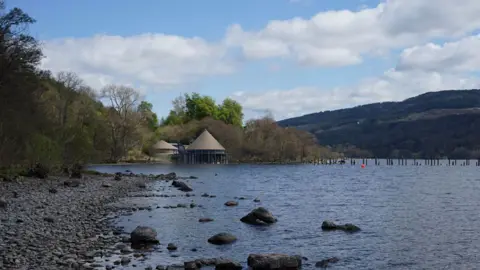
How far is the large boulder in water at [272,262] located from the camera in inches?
615

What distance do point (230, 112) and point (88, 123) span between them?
66844 millimetres

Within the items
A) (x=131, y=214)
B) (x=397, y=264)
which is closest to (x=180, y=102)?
(x=131, y=214)

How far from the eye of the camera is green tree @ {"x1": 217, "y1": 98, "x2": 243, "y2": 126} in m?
147

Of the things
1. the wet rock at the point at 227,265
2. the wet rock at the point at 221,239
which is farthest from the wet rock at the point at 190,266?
the wet rock at the point at 221,239

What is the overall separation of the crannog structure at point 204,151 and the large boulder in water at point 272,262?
381 feet

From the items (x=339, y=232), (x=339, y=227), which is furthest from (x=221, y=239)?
(x=339, y=227)

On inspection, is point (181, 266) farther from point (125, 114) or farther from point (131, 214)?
point (125, 114)

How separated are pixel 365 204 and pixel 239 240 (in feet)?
64.4

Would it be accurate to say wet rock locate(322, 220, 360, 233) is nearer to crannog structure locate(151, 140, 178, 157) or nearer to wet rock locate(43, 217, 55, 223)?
wet rock locate(43, 217, 55, 223)

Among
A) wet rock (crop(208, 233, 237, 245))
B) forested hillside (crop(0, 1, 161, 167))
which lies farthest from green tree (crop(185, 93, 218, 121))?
wet rock (crop(208, 233, 237, 245))

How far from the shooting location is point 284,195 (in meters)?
46.4

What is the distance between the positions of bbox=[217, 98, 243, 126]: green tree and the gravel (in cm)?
11037

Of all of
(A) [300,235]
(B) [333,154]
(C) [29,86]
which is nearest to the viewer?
(A) [300,235]

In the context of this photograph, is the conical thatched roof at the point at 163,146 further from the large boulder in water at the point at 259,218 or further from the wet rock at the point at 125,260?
the wet rock at the point at 125,260
